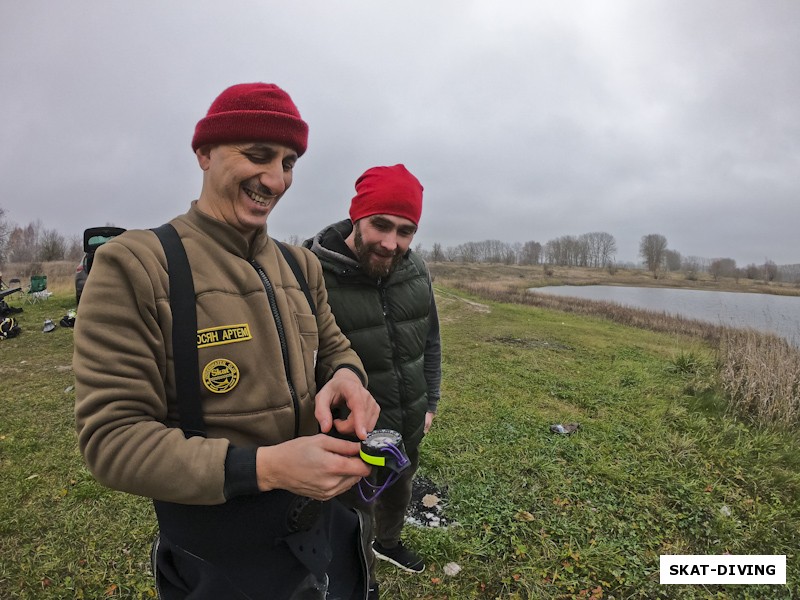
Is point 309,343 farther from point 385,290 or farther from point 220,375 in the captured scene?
point 385,290


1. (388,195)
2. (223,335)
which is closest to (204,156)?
(223,335)

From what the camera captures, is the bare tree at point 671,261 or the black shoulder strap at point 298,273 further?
the bare tree at point 671,261

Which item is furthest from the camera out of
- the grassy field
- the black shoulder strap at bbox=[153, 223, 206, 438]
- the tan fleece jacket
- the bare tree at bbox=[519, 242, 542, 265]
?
the bare tree at bbox=[519, 242, 542, 265]

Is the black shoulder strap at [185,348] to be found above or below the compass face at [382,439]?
above

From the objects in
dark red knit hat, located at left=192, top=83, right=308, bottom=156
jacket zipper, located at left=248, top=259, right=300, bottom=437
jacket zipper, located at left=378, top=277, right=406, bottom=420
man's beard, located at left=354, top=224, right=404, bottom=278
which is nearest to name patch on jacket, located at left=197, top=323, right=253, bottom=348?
jacket zipper, located at left=248, top=259, right=300, bottom=437

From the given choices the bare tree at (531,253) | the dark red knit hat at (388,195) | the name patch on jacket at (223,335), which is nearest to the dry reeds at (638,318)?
the dark red knit hat at (388,195)

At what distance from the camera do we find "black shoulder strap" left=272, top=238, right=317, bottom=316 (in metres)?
1.66

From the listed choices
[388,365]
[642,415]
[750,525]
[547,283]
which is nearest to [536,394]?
[642,415]

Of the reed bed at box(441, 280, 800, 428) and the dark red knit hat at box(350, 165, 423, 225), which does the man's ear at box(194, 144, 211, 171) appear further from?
the reed bed at box(441, 280, 800, 428)

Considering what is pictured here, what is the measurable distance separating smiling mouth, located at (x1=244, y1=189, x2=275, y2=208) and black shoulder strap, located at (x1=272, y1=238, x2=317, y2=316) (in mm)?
296

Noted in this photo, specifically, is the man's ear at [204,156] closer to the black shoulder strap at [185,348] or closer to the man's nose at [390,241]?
the black shoulder strap at [185,348]

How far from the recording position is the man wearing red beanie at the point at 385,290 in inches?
99.0

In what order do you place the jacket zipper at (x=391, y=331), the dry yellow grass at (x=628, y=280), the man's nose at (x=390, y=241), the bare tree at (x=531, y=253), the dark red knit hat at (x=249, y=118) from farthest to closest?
the bare tree at (x=531, y=253), the dry yellow grass at (x=628, y=280), the jacket zipper at (x=391, y=331), the man's nose at (x=390, y=241), the dark red knit hat at (x=249, y=118)

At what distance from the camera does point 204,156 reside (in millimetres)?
1397
